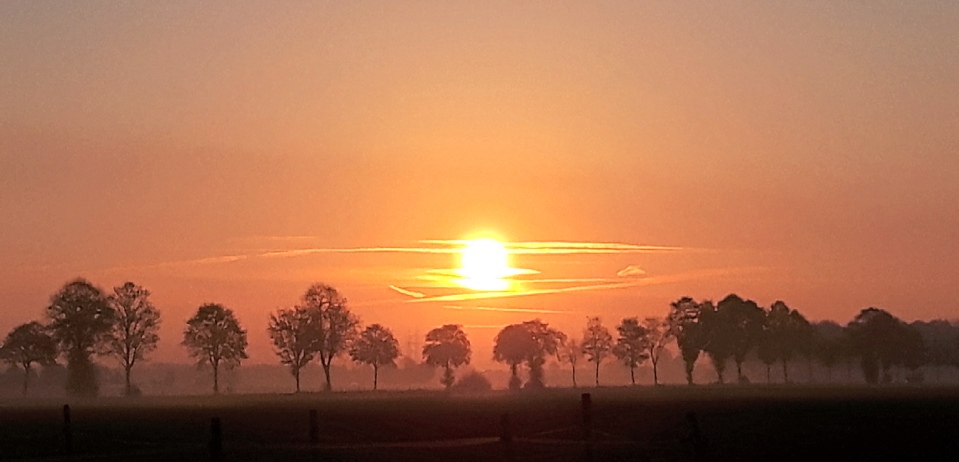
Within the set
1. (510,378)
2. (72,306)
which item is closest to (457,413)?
(72,306)

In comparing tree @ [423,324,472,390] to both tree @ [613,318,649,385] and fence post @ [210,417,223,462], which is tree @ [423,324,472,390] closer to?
tree @ [613,318,649,385]

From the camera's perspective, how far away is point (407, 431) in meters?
46.2

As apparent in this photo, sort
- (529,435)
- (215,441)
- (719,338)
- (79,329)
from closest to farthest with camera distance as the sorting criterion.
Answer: (215,441) < (529,435) < (79,329) < (719,338)

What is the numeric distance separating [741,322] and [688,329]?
6532 mm

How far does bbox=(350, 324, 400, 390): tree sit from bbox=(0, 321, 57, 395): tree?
148 feet

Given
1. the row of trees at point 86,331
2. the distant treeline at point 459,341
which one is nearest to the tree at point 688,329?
the distant treeline at point 459,341

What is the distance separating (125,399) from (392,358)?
55.0 m

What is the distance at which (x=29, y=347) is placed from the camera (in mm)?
111250

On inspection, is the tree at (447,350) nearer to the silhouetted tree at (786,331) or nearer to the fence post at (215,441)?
the silhouetted tree at (786,331)

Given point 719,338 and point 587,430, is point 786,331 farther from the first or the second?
point 587,430

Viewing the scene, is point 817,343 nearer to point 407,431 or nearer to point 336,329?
point 336,329

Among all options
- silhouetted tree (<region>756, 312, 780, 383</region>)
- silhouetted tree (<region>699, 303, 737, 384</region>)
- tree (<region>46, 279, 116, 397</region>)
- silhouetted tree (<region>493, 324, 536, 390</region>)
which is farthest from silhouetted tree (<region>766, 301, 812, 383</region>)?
tree (<region>46, 279, 116, 397</region>)

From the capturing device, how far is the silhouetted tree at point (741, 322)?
144000 mm

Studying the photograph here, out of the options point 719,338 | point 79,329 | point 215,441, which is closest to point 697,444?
point 215,441
